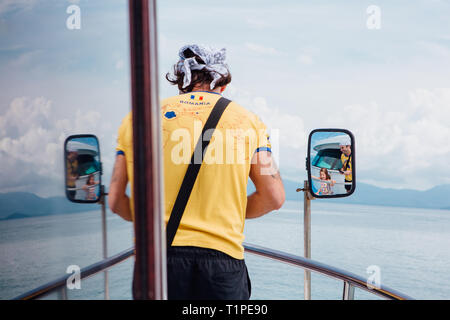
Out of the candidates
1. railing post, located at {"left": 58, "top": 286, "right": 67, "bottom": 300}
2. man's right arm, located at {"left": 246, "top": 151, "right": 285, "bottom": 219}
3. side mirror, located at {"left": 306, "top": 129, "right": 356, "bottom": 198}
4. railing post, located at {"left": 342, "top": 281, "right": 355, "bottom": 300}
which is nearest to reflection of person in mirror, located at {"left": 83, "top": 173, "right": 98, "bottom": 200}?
railing post, located at {"left": 58, "top": 286, "right": 67, "bottom": 300}

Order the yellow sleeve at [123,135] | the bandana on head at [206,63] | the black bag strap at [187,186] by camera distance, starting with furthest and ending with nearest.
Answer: the bandana on head at [206,63] → the black bag strap at [187,186] → the yellow sleeve at [123,135]

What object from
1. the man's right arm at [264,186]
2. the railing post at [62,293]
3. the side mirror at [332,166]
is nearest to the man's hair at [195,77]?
the man's right arm at [264,186]

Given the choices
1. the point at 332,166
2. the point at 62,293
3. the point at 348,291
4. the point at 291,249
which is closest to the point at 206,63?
the point at 332,166

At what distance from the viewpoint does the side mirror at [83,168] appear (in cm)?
69

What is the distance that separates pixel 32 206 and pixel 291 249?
2779cm

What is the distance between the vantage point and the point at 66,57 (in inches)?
28.3

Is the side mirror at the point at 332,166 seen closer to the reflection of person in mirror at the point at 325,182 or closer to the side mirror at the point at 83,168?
the reflection of person in mirror at the point at 325,182

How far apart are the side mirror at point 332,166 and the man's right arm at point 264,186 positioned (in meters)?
0.12

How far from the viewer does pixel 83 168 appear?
72 cm

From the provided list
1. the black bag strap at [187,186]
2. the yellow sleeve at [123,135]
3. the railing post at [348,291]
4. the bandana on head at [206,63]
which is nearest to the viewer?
the yellow sleeve at [123,135]

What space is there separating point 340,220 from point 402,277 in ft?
58.2

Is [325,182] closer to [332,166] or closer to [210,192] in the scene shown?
[332,166]

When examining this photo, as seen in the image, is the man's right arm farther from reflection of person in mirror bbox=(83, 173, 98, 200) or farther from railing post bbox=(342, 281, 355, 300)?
reflection of person in mirror bbox=(83, 173, 98, 200)

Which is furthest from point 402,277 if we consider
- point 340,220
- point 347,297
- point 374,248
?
point 347,297
